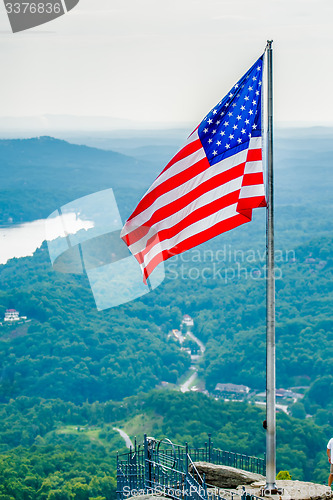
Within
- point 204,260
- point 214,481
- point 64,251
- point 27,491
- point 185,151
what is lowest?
point 204,260

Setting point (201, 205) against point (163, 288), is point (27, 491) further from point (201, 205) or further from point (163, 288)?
point (163, 288)

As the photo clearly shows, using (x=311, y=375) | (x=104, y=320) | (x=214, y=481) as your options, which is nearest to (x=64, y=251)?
(x=104, y=320)

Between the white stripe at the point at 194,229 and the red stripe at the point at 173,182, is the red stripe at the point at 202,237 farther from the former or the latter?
the red stripe at the point at 173,182

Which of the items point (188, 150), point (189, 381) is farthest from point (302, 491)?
point (189, 381)

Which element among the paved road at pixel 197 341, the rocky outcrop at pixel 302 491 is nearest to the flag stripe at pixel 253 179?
the rocky outcrop at pixel 302 491

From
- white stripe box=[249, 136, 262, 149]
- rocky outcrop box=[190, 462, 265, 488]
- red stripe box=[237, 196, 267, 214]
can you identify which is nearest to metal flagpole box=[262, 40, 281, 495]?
red stripe box=[237, 196, 267, 214]

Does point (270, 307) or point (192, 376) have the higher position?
point (270, 307)

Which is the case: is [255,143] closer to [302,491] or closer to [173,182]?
[173,182]
